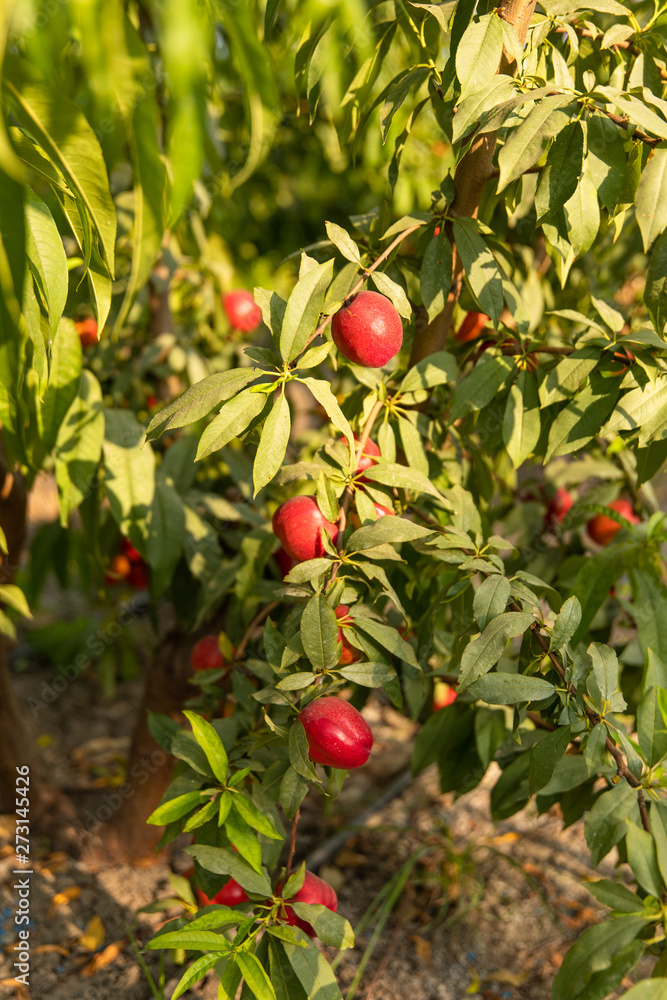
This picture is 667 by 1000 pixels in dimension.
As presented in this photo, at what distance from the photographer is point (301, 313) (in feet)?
2.15

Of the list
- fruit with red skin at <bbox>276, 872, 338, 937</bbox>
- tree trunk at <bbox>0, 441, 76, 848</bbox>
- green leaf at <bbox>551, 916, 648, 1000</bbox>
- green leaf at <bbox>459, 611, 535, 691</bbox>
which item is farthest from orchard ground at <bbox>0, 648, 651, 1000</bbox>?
green leaf at <bbox>459, 611, 535, 691</bbox>

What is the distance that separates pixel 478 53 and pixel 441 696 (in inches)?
38.1

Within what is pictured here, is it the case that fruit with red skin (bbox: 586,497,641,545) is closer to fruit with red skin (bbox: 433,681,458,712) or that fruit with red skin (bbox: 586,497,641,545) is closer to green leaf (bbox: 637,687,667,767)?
fruit with red skin (bbox: 433,681,458,712)

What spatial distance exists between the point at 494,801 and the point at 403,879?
0.40 metres

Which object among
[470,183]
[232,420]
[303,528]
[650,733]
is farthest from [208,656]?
[470,183]

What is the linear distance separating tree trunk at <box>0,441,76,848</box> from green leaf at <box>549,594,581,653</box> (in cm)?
105

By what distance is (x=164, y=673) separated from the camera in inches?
53.7

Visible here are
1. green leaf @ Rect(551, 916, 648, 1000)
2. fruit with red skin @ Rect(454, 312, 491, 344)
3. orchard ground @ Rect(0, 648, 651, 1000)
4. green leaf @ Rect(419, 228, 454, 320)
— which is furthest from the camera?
orchard ground @ Rect(0, 648, 651, 1000)

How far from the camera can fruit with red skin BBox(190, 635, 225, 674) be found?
3.41 feet

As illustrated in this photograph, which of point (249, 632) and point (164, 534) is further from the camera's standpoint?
point (164, 534)

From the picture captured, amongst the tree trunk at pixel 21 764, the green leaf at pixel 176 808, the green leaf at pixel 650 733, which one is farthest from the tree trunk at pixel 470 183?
the tree trunk at pixel 21 764

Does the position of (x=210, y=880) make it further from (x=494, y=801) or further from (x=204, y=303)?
(x=204, y=303)

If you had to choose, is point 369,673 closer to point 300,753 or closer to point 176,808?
point 300,753

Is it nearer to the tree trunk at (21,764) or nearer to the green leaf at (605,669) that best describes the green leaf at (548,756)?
the green leaf at (605,669)
